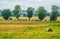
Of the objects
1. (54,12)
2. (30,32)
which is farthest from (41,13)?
(30,32)

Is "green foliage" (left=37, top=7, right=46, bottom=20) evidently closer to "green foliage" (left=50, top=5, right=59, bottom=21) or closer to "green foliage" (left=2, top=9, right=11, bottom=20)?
"green foliage" (left=50, top=5, right=59, bottom=21)

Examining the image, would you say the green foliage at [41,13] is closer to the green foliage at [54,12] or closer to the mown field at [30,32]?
the green foliage at [54,12]

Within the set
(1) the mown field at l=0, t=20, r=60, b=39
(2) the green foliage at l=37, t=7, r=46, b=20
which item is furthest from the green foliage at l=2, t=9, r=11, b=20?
(1) the mown field at l=0, t=20, r=60, b=39

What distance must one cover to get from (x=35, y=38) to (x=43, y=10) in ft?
318

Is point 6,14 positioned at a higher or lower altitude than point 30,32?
lower

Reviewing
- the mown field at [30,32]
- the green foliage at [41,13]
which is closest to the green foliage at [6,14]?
the green foliage at [41,13]

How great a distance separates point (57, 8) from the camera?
113m

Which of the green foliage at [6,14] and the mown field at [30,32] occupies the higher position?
the mown field at [30,32]

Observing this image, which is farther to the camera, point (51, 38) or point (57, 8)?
point (57, 8)

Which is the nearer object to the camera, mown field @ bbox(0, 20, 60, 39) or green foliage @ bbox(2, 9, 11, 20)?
mown field @ bbox(0, 20, 60, 39)

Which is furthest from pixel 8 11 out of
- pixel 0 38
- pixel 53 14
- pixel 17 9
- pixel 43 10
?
pixel 0 38

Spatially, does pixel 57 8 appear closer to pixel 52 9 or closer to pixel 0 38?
pixel 52 9

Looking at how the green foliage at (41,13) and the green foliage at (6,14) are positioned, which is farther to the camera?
the green foliage at (41,13)

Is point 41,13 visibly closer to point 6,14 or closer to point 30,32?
point 6,14
